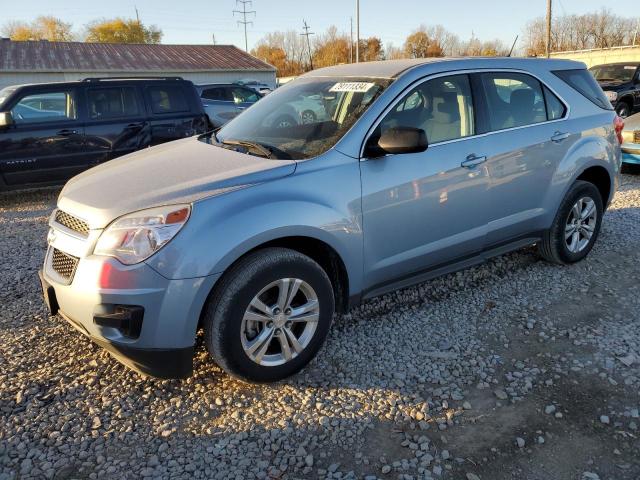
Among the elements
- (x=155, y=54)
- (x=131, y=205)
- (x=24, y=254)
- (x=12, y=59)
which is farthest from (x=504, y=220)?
(x=155, y=54)

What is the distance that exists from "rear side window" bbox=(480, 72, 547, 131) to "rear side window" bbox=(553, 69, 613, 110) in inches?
16.6

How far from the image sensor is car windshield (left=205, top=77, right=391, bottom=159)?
325 centimetres

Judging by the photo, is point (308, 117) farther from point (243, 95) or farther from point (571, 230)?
point (243, 95)

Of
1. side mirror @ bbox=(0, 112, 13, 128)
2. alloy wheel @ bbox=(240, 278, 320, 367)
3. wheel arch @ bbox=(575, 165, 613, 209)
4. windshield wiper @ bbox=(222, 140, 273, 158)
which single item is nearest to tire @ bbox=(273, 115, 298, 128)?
windshield wiper @ bbox=(222, 140, 273, 158)

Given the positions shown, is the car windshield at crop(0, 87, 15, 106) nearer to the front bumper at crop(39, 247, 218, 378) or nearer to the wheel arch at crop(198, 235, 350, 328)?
the front bumper at crop(39, 247, 218, 378)

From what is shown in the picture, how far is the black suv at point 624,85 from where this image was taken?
49.3 feet

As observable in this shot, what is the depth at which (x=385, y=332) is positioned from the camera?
358 centimetres

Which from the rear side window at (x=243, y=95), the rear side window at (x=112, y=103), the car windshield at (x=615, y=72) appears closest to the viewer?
the rear side window at (x=112, y=103)

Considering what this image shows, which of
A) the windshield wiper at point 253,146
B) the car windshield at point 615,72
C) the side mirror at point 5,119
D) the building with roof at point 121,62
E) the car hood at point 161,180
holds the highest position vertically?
A: the building with roof at point 121,62

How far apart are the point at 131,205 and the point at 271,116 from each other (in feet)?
5.02

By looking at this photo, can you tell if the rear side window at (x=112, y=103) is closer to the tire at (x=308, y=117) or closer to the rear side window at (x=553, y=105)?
the tire at (x=308, y=117)

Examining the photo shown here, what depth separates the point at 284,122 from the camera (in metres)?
3.71

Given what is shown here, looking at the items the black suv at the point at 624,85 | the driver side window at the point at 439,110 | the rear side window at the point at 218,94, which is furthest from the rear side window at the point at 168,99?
the black suv at the point at 624,85

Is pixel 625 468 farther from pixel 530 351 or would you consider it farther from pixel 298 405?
pixel 298 405
